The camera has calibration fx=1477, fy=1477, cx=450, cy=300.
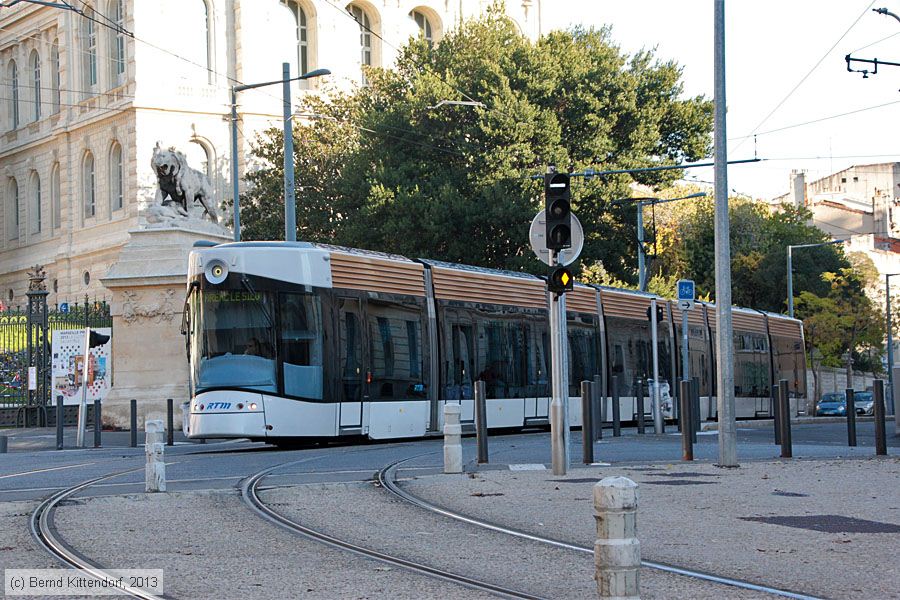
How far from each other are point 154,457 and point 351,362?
852 cm

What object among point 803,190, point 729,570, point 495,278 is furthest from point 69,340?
point 803,190

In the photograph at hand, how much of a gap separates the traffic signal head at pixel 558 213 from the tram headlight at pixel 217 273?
714 centimetres

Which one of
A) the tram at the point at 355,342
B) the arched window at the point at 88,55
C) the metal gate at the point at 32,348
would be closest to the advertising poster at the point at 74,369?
the tram at the point at 355,342

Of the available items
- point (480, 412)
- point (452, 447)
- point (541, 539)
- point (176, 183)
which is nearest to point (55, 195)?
point (176, 183)

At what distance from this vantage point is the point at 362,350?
74.4 ft

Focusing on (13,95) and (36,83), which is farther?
(13,95)

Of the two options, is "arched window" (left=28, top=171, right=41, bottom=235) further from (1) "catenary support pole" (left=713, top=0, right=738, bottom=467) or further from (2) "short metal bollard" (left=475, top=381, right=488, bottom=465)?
(1) "catenary support pole" (left=713, top=0, right=738, bottom=467)

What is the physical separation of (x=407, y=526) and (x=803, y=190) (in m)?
97.8

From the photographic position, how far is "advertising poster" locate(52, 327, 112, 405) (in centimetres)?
2733

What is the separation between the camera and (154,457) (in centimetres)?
1395

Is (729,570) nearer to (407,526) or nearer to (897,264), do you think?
(407,526)

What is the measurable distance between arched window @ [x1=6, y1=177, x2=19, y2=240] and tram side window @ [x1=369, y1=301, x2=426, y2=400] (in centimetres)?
6289

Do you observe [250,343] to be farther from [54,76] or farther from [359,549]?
[54,76]

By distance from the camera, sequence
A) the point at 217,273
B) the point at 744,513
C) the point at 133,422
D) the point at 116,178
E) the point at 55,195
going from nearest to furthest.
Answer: the point at 744,513 → the point at 217,273 → the point at 133,422 → the point at 116,178 → the point at 55,195
